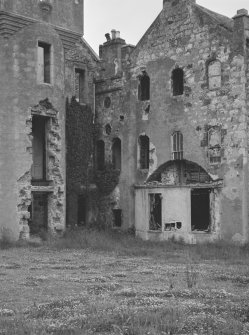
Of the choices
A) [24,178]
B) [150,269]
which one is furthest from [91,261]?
[24,178]

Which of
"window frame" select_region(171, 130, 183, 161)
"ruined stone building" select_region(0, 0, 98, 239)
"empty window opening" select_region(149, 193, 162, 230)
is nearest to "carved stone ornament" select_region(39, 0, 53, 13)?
"ruined stone building" select_region(0, 0, 98, 239)

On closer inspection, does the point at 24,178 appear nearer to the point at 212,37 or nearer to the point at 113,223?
the point at 113,223

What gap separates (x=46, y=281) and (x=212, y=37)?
629 inches

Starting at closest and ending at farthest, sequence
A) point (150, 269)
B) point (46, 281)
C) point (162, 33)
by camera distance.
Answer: point (46, 281)
point (150, 269)
point (162, 33)

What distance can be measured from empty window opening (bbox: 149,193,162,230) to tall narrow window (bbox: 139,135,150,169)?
1833 millimetres

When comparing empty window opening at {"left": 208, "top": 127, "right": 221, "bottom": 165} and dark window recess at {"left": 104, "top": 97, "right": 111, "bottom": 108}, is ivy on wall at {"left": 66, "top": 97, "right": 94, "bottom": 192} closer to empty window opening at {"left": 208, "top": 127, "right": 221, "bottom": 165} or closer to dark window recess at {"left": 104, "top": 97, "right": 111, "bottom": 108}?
dark window recess at {"left": 104, "top": 97, "right": 111, "bottom": 108}

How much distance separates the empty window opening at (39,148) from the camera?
28.5 metres

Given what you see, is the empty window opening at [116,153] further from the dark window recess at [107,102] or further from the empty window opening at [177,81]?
the empty window opening at [177,81]

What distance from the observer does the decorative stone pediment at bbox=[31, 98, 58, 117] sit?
87.8ft

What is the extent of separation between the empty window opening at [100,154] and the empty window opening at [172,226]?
238 inches

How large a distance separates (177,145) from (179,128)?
85 cm

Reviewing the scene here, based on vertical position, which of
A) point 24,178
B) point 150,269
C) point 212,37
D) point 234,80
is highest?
point 212,37

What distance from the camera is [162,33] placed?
28.3 meters

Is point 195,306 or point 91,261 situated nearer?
point 195,306
